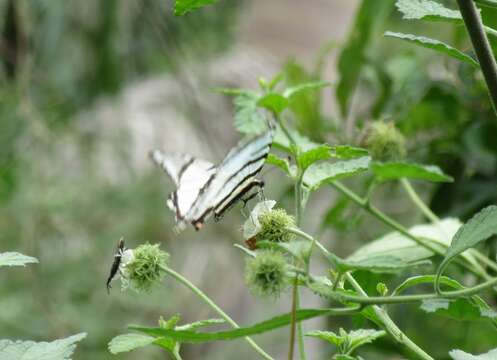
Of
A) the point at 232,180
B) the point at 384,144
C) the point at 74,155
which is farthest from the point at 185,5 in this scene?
the point at 74,155

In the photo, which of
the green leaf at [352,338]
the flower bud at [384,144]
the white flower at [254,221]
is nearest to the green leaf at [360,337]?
the green leaf at [352,338]

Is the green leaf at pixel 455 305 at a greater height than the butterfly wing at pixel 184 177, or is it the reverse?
the butterfly wing at pixel 184 177

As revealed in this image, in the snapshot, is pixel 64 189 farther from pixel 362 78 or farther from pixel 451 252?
pixel 451 252

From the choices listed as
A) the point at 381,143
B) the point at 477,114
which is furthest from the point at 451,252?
the point at 477,114

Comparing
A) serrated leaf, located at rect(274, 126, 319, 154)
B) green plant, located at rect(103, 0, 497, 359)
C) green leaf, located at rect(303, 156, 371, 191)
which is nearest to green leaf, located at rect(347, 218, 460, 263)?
green plant, located at rect(103, 0, 497, 359)

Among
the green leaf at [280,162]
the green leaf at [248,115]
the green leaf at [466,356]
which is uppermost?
the green leaf at [248,115]

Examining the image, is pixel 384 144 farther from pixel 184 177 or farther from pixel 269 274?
pixel 269 274

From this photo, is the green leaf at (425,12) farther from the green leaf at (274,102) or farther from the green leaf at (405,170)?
the green leaf at (274,102)
